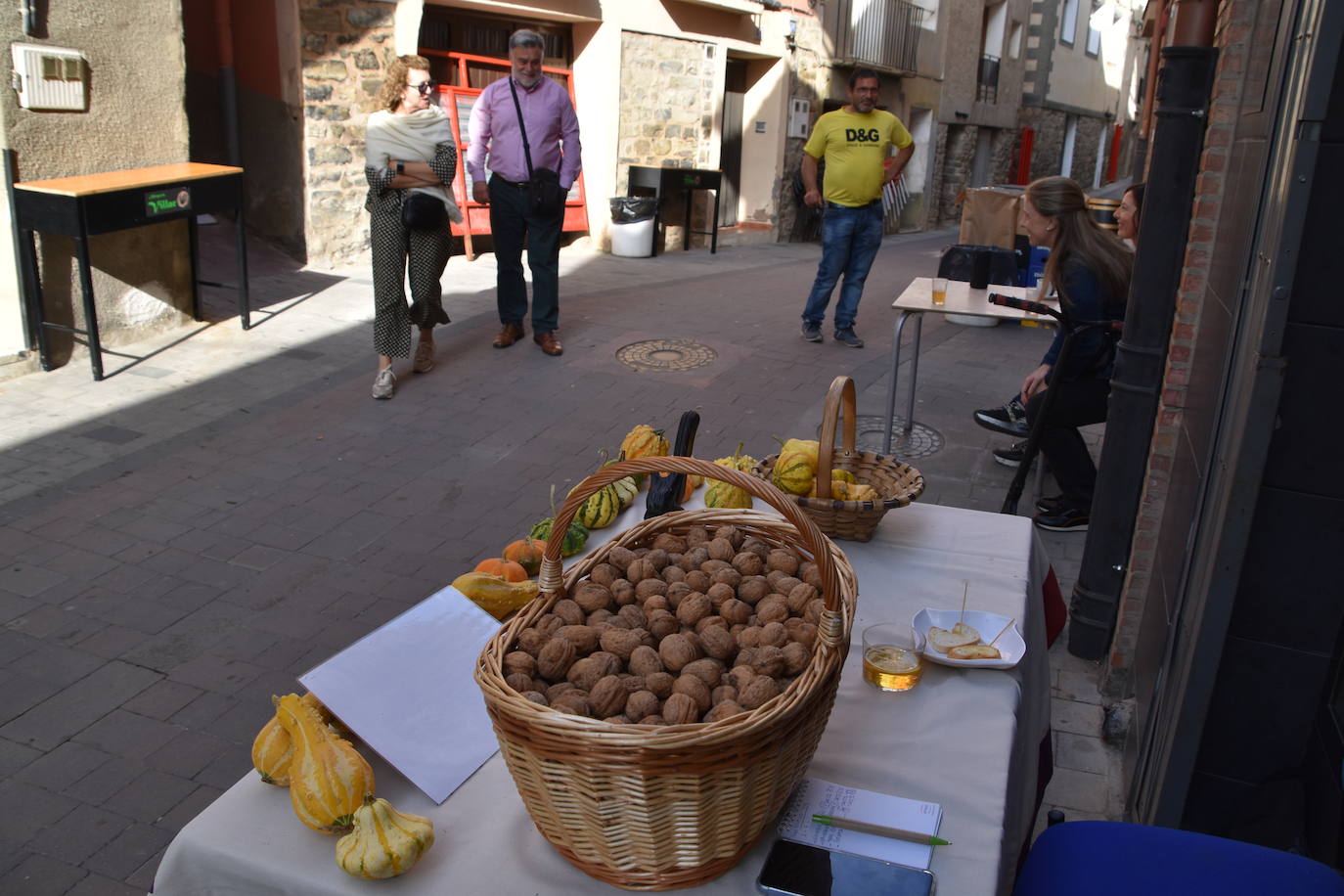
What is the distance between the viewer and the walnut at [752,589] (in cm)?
188

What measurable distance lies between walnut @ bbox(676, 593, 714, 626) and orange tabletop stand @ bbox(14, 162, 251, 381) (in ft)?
17.9

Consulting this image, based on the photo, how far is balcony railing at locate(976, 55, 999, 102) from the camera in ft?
69.7

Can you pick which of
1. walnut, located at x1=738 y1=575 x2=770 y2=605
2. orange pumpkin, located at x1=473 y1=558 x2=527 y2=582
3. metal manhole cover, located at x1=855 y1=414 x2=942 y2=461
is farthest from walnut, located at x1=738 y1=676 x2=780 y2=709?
metal manhole cover, located at x1=855 y1=414 x2=942 y2=461

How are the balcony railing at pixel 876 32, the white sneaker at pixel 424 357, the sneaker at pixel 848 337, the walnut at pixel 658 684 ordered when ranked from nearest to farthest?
the walnut at pixel 658 684 → the white sneaker at pixel 424 357 → the sneaker at pixel 848 337 → the balcony railing at pixel 876 32

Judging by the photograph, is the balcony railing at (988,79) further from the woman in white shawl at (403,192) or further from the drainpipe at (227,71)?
the woman in white shawl at (403,192)

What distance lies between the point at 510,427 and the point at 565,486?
929 millimetres

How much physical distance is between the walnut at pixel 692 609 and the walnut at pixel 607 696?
249mm

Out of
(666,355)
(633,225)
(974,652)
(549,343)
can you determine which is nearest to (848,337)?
(666,355)

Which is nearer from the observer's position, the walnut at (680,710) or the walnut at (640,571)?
the walnut at (680,710)

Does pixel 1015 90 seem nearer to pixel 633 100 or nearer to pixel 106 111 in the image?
pixel 633 100

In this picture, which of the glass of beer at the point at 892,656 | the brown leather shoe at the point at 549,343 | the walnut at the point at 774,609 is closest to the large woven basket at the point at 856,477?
the glass of beer at the point at 892,656

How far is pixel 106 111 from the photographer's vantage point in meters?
6.70

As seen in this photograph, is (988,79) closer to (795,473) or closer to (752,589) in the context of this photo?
(795,473)

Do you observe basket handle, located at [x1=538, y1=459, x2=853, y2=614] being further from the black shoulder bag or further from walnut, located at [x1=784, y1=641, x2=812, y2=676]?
the black shoulder bag
